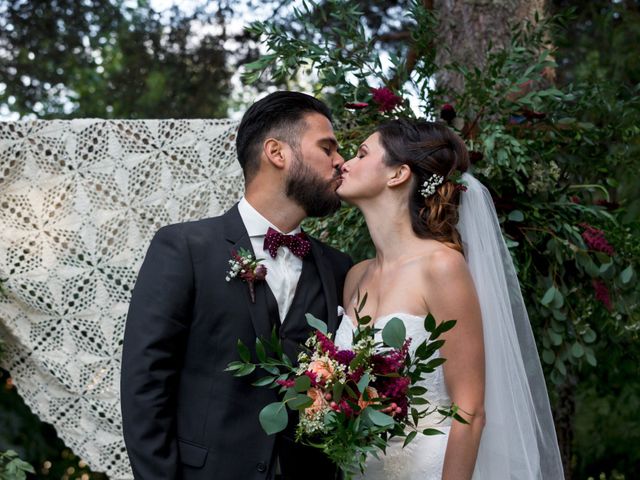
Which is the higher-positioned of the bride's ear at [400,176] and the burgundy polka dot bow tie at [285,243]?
the bride's ear at [400,176]

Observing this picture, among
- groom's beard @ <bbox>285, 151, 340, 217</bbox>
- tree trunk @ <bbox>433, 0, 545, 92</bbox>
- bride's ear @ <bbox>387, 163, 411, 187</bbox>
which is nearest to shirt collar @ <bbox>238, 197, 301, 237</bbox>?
groom's beard @ <bbox>285, 151, 340, 217</bbox>

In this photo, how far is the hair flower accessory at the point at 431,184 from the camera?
9.91ft

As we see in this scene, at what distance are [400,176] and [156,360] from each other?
1.05m

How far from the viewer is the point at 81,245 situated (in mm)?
3846

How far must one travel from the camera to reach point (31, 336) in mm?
3785

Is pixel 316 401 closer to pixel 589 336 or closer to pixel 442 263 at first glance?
pixel 442 263

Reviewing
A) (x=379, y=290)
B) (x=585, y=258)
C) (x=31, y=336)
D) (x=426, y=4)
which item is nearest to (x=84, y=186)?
(x=31, y=336)

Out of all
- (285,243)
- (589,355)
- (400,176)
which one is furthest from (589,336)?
(285,243)

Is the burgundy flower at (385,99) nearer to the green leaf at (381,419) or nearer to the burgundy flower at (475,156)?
the burgundy flower at (475,156)

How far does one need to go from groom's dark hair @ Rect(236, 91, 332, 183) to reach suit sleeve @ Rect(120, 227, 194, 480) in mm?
515

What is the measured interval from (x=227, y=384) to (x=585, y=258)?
1.55 meters

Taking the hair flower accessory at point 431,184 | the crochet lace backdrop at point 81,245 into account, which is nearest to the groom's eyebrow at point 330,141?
the hair flower accessory at point 431,184

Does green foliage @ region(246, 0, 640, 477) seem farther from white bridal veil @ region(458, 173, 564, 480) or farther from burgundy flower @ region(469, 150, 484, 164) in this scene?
white bridal veil @ region(458, 173, 564, 480)

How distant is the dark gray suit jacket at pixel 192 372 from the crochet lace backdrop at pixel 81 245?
102cm
